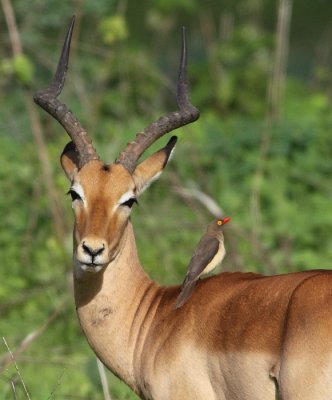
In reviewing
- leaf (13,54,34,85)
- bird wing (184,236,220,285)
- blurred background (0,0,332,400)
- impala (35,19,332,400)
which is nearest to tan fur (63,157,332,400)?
impala (35,19,332,400)

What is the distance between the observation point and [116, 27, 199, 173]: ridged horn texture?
21.1 ft

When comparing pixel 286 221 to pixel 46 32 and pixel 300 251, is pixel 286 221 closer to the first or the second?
pixel 300 251

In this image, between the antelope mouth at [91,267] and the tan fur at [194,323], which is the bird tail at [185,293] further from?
the antelope mouth at [91,267]

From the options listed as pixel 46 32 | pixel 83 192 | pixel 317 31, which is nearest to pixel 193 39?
pixel 317 31

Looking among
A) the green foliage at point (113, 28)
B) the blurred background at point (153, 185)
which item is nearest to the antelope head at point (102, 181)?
the blurred background at point (153, 185)

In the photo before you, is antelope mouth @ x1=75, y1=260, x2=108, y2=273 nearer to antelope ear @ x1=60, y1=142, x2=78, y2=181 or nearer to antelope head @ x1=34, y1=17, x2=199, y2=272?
antelope head @ x1=34, y1=17, x2=199, y2=272

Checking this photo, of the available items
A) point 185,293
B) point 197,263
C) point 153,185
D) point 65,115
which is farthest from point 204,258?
point 153,185

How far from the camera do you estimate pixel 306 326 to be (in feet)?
16.5

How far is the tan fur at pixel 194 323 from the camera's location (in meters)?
5.05

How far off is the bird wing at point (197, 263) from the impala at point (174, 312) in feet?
0.15

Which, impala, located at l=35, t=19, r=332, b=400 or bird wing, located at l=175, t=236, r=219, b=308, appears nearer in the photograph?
impala, located at l=35, t=19, r=332, b=400

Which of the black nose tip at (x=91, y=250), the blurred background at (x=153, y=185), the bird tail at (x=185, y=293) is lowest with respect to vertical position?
the blurred background at (x=153, y=185)

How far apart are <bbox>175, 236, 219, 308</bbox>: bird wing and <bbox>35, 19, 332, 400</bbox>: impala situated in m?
0.05

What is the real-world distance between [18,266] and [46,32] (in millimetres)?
4421
